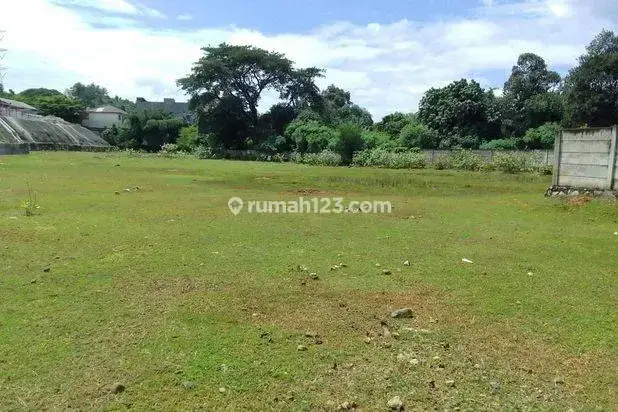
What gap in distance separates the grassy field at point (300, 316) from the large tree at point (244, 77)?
48.5 metres

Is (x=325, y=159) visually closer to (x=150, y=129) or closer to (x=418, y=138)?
(x=418, y=138)

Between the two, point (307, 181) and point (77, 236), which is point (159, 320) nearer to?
point (77, 236)

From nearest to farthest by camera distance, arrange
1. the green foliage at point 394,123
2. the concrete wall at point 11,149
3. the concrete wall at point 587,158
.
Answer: the concrete wall at point 587,158
the concrete wall at point 11,149
the green foliage at point 394,123

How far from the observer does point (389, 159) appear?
3956cm

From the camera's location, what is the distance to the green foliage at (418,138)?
46.8m

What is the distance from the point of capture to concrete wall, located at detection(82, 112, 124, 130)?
97.0 meters

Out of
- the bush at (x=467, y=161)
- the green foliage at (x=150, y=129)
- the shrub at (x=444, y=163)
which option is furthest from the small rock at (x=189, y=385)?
the green foliage at (x=150, y=129)

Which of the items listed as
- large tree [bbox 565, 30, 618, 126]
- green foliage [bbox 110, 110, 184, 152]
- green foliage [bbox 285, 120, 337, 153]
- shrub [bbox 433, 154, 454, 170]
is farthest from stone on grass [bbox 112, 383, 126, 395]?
green foliage [bbox 110, 110, 184, 152]

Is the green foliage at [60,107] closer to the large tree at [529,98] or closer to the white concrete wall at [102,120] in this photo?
the white concrete wall at [102,120]

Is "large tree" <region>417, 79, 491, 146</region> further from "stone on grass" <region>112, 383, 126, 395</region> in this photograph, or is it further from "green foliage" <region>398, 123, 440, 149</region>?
"stone on grass" <region>112, 383, 126, 395</region>

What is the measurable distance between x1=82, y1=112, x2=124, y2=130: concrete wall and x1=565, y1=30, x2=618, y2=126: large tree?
79.9 m

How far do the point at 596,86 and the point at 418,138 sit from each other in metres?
15.7

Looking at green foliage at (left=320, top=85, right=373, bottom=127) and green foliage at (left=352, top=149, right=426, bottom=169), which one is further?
green foliage at (left=320, top=85, right=373, bottom=127)

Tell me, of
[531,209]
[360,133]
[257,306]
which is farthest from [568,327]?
[360,133]
